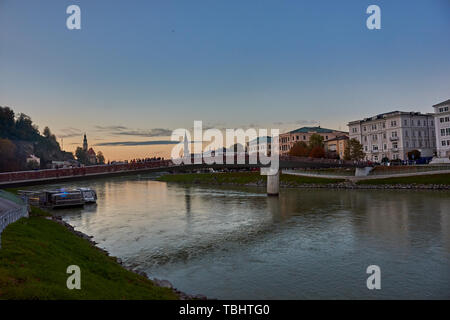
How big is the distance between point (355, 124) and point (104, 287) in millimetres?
101363

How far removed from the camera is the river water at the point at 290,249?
1364 cm

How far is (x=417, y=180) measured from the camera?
57.1m

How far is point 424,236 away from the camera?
856 inches

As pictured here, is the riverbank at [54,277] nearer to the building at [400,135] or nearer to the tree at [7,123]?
the building at [400,135]

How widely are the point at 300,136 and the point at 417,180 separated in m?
70.1

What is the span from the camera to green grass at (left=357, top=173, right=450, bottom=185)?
177ft

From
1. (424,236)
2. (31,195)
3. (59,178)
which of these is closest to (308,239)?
→ (424,236)

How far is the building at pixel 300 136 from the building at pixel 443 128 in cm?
5102

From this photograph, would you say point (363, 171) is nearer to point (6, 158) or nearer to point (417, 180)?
point (417, 180)

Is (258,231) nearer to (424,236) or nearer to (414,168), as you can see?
(424,236)

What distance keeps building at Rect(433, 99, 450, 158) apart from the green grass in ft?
68.4

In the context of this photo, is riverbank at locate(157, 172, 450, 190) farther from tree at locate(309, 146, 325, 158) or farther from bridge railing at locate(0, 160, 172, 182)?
bridge railing at locate(0, 160, 172, 182)

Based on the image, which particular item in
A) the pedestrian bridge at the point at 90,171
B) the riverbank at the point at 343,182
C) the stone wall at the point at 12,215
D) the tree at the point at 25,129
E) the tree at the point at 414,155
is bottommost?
the riverbank at the point at 343,182

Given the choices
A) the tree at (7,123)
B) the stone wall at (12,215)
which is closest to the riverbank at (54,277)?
the stone wall at (12,215)
